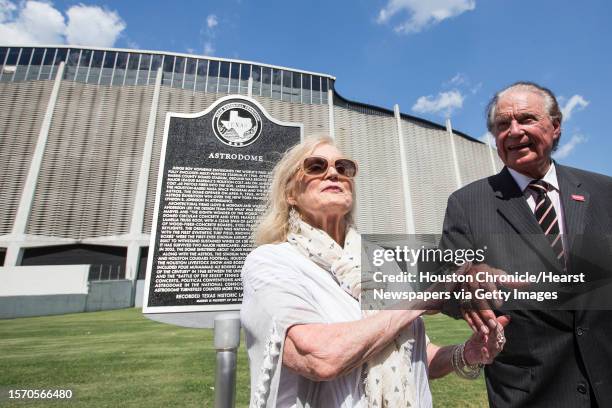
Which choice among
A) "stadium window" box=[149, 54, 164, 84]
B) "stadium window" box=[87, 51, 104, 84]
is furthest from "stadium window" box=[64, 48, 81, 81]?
"stadium window" box=[149, 54, 164, 84]

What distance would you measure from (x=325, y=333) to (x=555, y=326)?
1.41 metres

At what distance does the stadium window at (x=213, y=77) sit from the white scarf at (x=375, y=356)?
31621 mm

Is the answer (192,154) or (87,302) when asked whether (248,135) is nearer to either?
(192,154)

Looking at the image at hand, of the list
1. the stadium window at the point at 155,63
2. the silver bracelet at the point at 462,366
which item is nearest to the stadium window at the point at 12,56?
the stadium window at the point at 155,63

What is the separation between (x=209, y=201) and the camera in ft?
13.3

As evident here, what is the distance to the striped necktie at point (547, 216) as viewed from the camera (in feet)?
6.04

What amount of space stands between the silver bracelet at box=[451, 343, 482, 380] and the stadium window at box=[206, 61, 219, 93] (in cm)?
3202

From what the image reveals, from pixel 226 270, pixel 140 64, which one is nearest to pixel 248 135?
pixel 226 270

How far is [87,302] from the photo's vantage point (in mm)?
18734

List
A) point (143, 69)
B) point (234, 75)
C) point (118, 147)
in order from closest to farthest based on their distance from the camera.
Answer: point (118, 147), point (143, 69), point (234, 75)

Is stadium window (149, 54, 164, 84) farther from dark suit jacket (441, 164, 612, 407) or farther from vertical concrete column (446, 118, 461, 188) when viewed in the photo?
dark suit jacket (441, 164, 612, 407)

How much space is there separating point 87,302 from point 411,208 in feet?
89.5

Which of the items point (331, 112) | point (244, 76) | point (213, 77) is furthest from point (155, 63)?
point (331, 112)

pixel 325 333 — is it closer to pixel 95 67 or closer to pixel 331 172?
pixel 331 172
